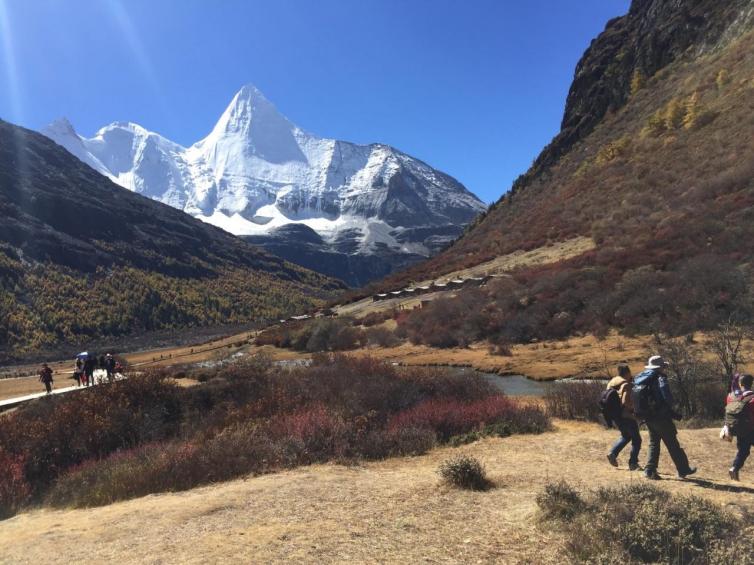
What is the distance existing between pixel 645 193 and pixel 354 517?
43871mm

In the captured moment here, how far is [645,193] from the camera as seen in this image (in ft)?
143

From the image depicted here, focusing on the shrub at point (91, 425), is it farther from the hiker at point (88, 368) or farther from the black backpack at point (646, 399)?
the black backpack at point (646, 399)

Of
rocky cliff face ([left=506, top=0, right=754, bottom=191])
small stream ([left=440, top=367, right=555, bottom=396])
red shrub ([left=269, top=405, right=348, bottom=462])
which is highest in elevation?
rocky cliff face ([left=506, top=0, right=754, bottom=191])

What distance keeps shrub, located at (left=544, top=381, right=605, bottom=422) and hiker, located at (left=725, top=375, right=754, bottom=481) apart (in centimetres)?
551

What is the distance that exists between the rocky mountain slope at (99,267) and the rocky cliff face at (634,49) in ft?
267

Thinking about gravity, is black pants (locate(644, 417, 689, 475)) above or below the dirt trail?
above

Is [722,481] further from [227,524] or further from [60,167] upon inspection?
[60,167]

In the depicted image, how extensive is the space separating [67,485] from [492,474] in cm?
828

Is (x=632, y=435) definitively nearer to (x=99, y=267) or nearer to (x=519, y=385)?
(x=519, y=385)

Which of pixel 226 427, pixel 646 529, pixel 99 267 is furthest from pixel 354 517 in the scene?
pixel 99 267

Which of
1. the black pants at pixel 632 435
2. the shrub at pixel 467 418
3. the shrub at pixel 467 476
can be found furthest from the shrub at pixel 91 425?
the black pants at pixel 632 435

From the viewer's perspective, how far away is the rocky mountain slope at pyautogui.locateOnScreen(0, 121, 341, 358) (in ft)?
328

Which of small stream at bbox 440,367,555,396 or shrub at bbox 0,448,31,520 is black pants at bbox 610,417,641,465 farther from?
shrub at bbox 0,448,31,520

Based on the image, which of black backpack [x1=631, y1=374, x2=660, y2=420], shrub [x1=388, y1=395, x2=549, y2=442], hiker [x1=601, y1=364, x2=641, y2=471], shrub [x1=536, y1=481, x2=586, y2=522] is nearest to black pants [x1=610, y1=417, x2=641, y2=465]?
hiker [x1=601, y1=364, x2=641, y2=471]
